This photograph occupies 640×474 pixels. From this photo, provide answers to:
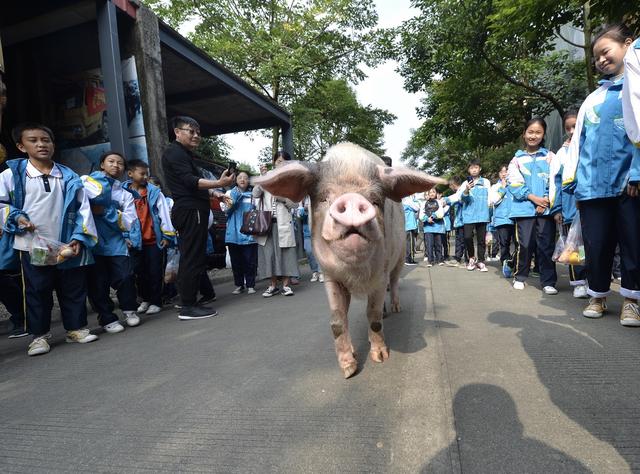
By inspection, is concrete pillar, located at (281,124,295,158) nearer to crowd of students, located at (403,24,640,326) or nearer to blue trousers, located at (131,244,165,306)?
blue trousers, located at (131,244,165,306)

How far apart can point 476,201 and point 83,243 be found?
22.2 ft

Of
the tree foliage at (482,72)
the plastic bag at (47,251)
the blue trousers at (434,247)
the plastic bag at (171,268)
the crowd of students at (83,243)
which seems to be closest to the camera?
the plastic bag at (47,251)

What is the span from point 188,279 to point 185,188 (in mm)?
1129

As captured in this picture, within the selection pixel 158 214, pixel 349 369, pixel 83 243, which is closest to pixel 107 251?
pixel 83 243

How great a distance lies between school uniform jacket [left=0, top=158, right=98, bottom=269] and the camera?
11.5 ft

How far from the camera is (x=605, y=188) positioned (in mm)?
3143

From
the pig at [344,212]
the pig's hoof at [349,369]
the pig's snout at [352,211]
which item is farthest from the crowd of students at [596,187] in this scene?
the pig's hoof at [349,369]

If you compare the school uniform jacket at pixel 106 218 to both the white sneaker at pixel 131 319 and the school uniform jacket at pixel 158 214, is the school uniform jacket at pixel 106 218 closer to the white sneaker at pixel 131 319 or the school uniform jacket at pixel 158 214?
the school uniform jacket at pixel 158 214

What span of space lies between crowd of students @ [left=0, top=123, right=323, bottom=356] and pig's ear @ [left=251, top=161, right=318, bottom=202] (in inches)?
28.5

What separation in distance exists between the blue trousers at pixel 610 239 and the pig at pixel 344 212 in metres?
1.76

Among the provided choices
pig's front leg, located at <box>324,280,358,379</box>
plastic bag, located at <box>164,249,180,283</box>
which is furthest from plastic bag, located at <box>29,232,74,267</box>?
pig's front leg, located at <box>324,280,358,379</box>

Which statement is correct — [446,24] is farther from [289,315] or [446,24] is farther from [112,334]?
[112,334]

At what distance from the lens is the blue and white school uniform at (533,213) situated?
5043 millimetres

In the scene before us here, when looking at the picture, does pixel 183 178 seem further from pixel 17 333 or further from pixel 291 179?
pixel 17 333
